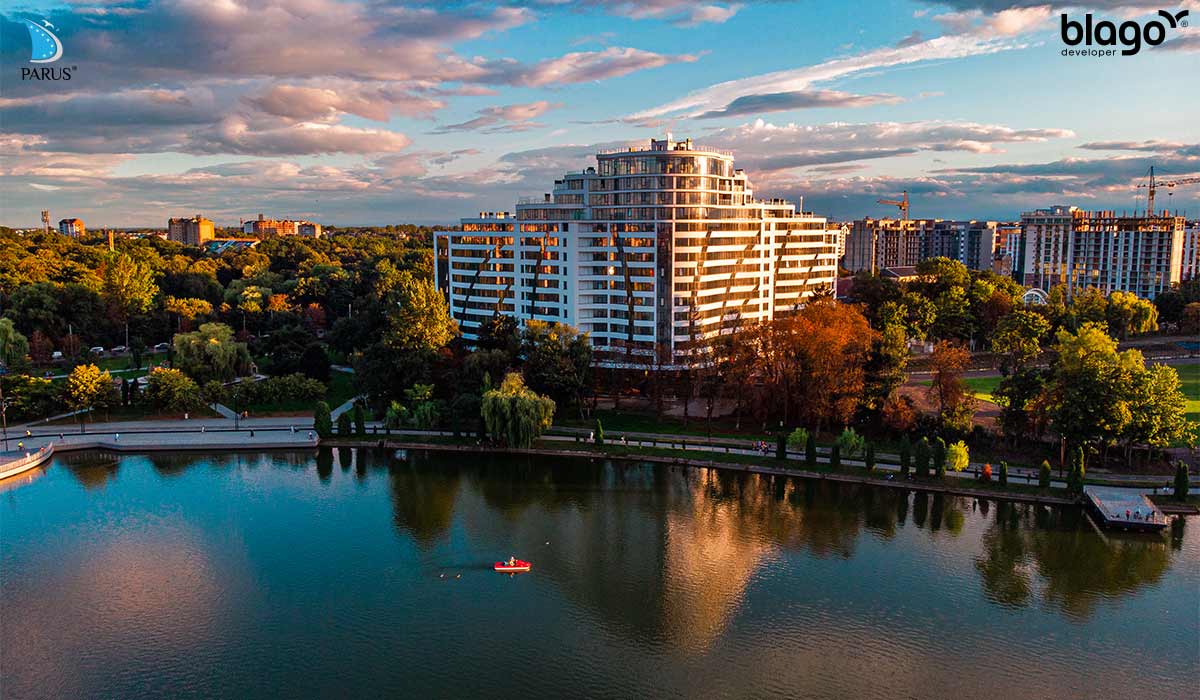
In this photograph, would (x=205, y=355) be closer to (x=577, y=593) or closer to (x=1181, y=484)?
(x=577, y=593)

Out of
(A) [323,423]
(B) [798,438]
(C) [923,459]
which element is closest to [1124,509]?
(C) [923,459]

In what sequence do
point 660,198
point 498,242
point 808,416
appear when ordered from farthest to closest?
point 498,242
point 660,198
point 808,416

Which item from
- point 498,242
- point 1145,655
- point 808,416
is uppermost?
point 498,242

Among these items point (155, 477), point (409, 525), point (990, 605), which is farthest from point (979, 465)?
point (155, 477)

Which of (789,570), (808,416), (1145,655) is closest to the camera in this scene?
(1145,655)

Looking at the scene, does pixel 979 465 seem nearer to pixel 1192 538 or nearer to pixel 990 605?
pixel 1192 538

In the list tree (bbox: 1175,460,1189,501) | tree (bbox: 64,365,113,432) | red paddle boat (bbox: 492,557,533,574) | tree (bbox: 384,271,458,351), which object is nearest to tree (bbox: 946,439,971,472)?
tree (bbox: 1175,460,1189,501)

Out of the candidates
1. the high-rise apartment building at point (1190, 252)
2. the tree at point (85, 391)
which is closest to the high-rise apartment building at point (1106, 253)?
the high-rise apartment building at point (1190, 252)
